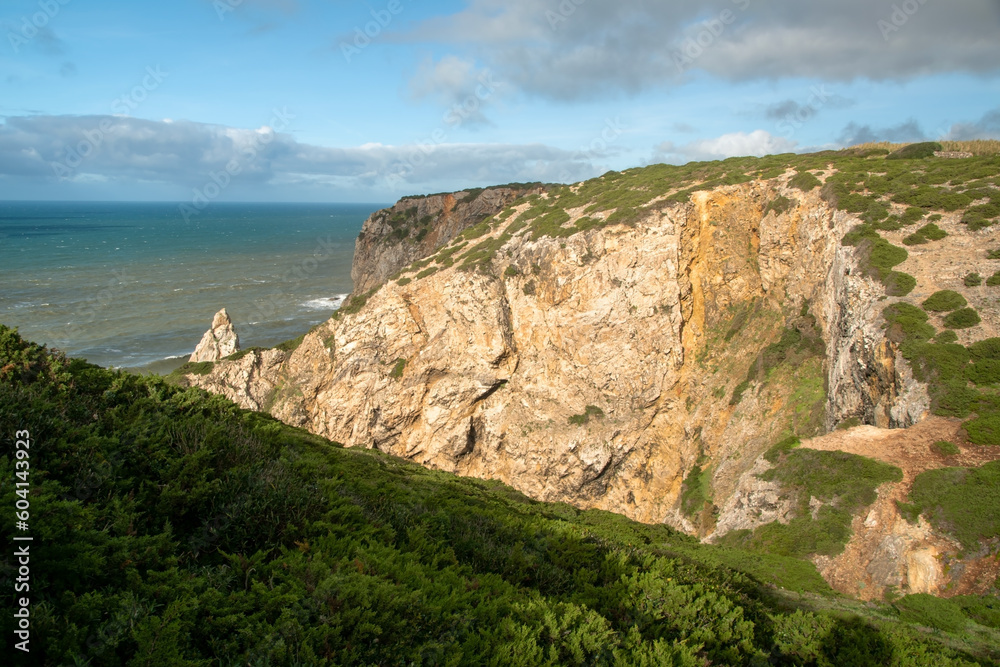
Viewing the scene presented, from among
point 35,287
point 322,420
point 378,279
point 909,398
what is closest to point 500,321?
point 322,420

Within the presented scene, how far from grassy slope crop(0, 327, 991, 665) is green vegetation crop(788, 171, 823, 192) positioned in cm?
2522

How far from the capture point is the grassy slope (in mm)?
4938

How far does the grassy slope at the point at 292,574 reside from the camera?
494 cm

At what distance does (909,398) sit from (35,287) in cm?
10358

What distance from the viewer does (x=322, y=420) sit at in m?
36.1

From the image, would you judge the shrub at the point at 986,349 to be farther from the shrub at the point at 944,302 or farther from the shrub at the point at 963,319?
the shrub at the point at 944,302

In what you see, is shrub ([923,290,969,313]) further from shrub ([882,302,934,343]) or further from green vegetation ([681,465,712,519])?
green vegetation ([681,465,712,519])

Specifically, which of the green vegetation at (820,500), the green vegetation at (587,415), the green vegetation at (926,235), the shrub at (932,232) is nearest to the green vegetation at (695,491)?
the green vegetation at (587,415)

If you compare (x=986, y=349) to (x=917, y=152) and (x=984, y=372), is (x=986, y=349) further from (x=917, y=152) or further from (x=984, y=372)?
(x=917, y=152)

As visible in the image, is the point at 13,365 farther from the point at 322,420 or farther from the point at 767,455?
the point at 322,420

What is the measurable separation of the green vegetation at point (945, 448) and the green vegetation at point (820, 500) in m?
1.29

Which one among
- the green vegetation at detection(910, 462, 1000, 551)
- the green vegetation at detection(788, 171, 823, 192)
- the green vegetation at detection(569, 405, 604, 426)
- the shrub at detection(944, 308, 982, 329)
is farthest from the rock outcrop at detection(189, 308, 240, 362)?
the shrub at detection(944, 308, 982, 329)

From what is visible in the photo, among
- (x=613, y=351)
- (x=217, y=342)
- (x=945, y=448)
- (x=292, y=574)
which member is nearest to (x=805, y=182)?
(x=613, y=351)

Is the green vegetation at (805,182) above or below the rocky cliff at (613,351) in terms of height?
above
